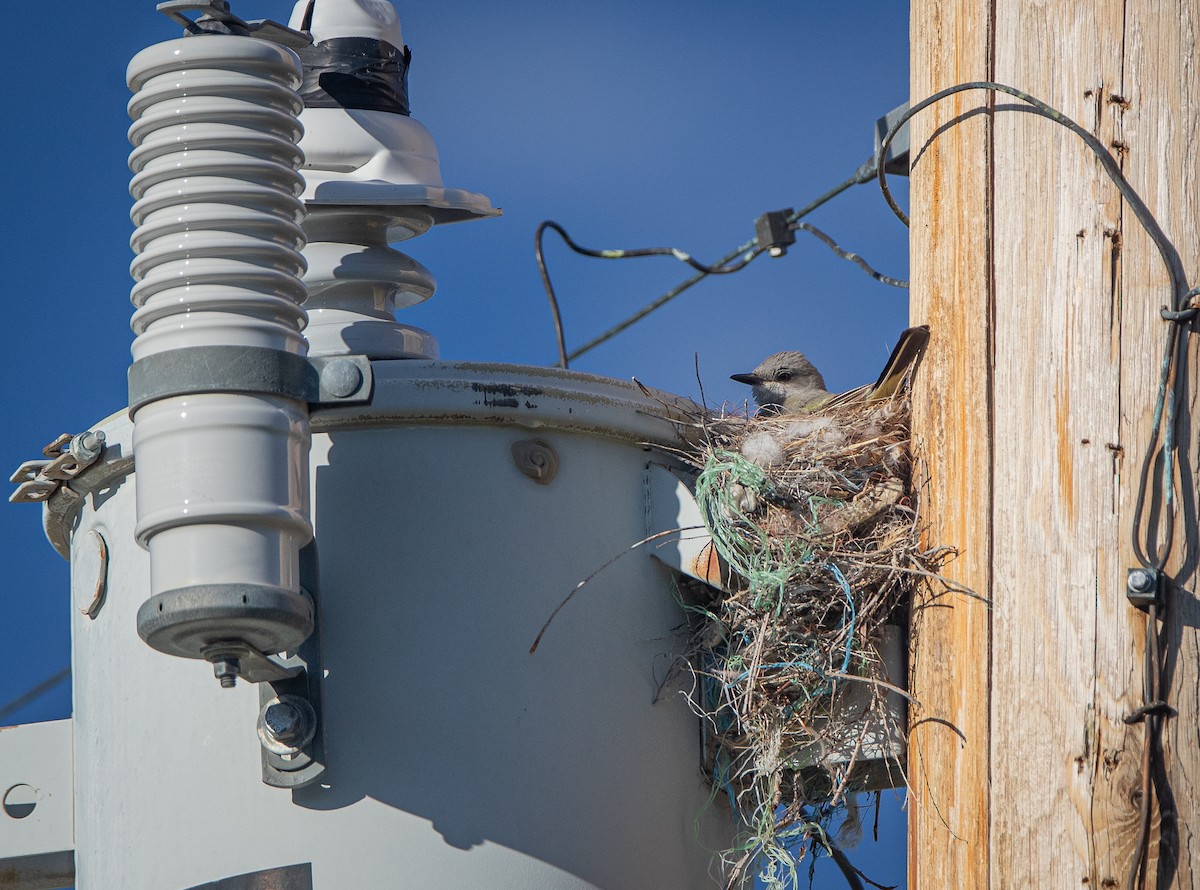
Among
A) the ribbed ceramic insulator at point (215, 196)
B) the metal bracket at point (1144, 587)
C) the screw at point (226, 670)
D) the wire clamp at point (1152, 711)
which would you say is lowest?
the wire clamp at point (1152, 711)

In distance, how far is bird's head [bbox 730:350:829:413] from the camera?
820 centimetres

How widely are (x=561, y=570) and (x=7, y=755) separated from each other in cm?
180

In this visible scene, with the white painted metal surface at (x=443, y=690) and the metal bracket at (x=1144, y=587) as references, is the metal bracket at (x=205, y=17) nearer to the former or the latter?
the white painted metal surface at (x=443, y=690)

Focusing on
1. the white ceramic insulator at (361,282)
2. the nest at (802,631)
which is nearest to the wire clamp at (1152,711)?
the nest at (802,631)

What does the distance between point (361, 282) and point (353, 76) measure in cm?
82

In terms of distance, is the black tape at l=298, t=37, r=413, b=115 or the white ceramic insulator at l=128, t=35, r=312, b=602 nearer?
the white ceramic insulator at l=128, t=35, r=312, b=602

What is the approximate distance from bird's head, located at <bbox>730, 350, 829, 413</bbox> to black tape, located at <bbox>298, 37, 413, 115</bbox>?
283 cm

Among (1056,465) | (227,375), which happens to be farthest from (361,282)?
(1056,465)

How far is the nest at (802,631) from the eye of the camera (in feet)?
15.3

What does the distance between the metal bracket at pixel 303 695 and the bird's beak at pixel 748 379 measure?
411 centimetres

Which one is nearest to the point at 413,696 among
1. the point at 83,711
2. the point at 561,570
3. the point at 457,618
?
the point at 457,618

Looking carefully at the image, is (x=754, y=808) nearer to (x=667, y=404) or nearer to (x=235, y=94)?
(x=667, y=404)

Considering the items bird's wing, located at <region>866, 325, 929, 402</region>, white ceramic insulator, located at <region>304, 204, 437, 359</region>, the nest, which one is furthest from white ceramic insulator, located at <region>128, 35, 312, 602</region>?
bird's wing, located at <region>866, 325, 929, 402</region>

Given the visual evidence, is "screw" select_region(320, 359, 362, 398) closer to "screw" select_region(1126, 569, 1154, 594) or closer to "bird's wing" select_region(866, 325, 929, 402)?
"bird's wing" select_region(866, 325, 929, 402)
